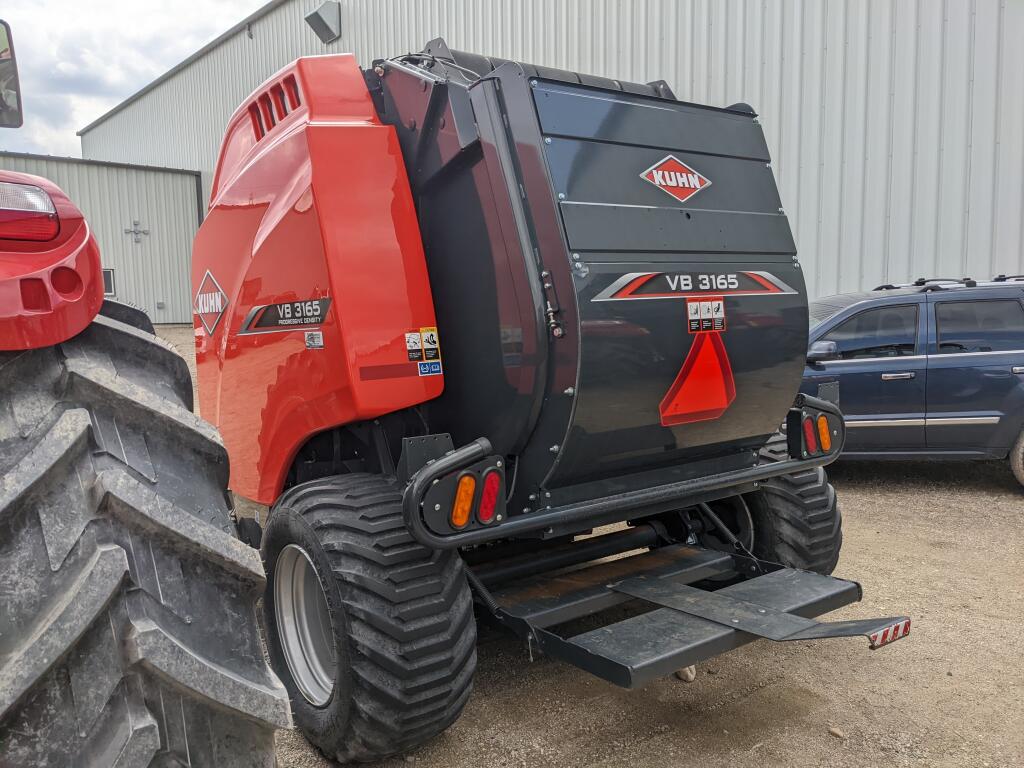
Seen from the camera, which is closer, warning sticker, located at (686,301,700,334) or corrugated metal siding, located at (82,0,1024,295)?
warning sticker, located at (686,301,700,334)

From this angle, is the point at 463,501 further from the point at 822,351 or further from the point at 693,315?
the point at 822,351

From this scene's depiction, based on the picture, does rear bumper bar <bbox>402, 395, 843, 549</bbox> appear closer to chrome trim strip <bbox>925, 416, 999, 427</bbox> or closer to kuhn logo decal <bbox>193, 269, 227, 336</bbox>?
kuhn logo decal <bbox>193, 269, 227, 336</bbox>

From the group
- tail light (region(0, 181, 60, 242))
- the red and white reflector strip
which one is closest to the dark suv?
the red and white reflector strip

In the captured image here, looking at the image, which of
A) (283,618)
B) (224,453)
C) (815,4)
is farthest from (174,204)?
(224,453)

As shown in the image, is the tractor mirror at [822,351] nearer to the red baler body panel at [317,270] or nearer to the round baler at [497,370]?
the round baler at [497,370]

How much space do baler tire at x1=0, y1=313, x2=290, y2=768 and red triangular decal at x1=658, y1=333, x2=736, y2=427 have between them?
1.91 m

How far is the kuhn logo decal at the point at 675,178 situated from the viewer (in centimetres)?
314

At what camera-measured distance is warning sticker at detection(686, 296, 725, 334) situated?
10.1ft

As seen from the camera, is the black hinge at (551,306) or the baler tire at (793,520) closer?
the black hinge at (551,306)

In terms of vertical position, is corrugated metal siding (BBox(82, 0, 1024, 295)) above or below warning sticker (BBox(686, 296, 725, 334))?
above

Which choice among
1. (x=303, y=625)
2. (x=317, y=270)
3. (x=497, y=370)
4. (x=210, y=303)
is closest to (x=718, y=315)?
(x=497, y=370)

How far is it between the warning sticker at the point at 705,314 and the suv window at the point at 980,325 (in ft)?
16.0

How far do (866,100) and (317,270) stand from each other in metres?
8.31

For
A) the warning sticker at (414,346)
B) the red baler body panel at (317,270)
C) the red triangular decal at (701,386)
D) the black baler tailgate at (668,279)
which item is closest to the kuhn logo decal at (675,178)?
the black baler tailgate at (668,279)
